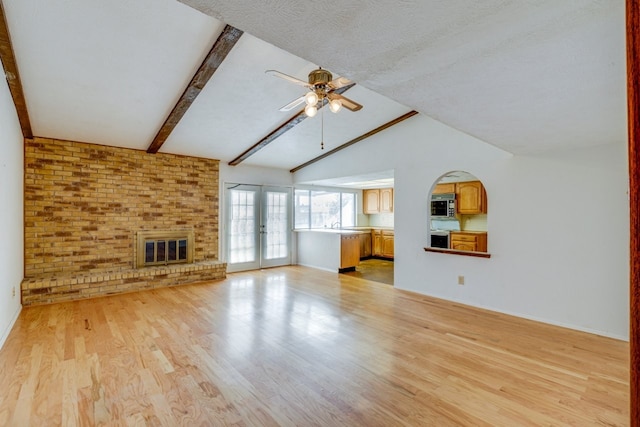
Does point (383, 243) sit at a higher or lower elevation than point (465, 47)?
lower

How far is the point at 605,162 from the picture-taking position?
3279mm

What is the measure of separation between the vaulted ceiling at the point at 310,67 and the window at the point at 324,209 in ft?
8.80

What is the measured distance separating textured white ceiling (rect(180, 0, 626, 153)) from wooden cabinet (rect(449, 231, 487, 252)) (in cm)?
407

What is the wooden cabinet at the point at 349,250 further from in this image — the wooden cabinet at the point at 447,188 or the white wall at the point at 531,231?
the wooden cabinet at the point at 447,188

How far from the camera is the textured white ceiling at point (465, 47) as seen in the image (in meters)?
1.18

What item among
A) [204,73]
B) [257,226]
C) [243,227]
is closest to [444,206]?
[257,226]

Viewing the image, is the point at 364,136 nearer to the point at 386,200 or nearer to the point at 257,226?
the point at 257,226

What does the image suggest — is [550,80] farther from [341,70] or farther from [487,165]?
[487,165]

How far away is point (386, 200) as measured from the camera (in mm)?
8609

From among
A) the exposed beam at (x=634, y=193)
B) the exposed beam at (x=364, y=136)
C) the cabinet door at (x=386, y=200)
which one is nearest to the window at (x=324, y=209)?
the cabinet door at (x=386, y=200)

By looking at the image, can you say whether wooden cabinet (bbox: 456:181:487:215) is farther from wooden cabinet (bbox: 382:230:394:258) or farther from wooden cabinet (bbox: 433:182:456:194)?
wooden cabinet (bbox: 382:230:394:258)

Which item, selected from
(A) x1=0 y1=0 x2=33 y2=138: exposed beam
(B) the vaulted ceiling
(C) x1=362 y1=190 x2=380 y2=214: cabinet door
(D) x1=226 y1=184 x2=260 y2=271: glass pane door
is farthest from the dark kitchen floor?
(A) x1=0 y1=0 x2=33 y2=138: exposed beam

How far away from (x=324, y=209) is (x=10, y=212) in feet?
20.2

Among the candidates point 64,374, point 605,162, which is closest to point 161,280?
point 64,374
